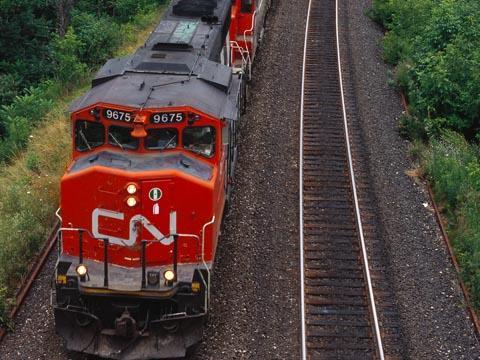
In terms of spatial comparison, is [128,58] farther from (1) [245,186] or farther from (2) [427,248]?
(2) [427,248]

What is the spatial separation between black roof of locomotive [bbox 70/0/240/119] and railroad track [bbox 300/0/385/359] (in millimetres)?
2871

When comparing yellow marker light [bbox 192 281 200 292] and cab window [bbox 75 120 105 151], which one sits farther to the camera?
cab window [bbox 75 120 105 151]

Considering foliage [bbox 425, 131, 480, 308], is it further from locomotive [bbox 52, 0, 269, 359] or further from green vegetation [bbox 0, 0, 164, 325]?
green vegetation [bbox 0, 0, 164, 325]

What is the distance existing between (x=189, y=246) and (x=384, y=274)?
11.0 feet

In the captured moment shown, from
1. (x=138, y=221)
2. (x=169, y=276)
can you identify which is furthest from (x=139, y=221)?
(x=169, y=276)

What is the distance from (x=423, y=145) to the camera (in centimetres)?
1431

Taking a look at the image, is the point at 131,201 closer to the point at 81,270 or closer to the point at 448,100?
the point at 81,270

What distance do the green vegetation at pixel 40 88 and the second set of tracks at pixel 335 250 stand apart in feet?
14.0

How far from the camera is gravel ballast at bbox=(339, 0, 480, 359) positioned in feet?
30.5

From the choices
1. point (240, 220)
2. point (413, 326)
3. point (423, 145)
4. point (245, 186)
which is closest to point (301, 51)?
point (423, 145)

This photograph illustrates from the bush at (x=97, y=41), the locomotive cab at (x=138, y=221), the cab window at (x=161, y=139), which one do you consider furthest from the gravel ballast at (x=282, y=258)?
the bush at (x=97, y=41)

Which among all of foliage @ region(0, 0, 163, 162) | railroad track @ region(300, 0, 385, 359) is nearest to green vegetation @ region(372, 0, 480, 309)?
railroad track @ region(300, 0, 385, 359)

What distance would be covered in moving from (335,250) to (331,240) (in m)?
0.29

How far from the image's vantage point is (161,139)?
342 inches
